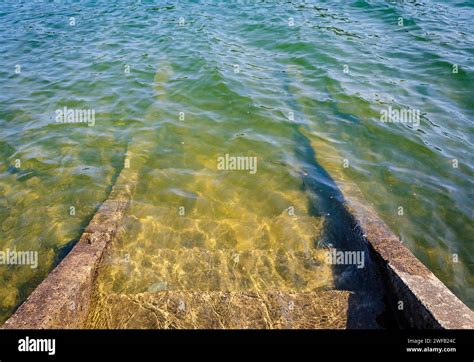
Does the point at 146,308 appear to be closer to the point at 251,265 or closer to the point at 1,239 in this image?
the point at 251,265

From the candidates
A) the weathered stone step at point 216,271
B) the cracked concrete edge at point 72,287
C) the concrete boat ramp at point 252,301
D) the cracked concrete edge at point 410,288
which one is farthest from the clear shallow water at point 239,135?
the cracked concrete edge at point 410,288

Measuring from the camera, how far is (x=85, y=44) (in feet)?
47.1

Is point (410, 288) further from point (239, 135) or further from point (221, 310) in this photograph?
point (239, 135)

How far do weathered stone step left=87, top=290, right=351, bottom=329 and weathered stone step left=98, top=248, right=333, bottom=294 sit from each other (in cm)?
18

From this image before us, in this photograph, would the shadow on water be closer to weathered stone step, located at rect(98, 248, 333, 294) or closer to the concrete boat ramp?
the concrete boat ramp

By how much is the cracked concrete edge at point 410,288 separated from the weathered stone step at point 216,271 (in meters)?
0.78

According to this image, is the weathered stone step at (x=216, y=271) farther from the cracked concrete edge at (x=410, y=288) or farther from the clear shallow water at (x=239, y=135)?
the cracked concrete edge at (x=410, y=288)

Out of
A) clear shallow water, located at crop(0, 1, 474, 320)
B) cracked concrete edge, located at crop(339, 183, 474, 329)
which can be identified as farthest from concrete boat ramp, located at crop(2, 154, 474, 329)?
clear shallow water, located at crop(0, 1, 474, 320)

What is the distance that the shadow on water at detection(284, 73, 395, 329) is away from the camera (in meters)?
4.60

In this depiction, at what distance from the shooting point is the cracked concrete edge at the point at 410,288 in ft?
12.7

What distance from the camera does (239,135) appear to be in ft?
28.5

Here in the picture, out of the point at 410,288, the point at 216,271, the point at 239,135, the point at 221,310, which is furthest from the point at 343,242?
the point at 239,135
